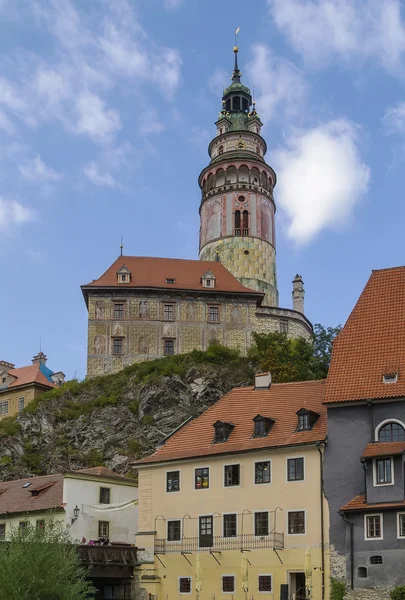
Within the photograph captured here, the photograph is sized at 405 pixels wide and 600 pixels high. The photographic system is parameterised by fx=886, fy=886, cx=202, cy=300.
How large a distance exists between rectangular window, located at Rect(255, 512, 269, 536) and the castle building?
33.4m

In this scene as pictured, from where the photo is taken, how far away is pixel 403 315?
41125mm

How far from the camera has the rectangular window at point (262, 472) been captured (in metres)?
40.5

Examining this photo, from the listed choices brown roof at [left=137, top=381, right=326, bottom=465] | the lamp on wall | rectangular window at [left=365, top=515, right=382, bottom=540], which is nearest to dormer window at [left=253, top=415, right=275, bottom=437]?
brown roof at [left=137, top=381, right=326, bottom=465]

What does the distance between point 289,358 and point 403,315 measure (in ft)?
82.6

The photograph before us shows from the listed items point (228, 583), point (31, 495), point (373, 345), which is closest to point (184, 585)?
point (228, 583)

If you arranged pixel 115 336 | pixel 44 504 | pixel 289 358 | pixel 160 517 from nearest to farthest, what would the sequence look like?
pixel 160 517
pixel 44 504
pixel 289 358
pixel 115 336

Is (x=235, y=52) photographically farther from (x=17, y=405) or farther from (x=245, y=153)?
(x=17, y=405)

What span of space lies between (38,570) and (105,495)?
13977 millimetres

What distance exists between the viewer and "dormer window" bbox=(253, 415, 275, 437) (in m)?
41.9

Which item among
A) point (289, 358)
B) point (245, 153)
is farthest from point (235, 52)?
point (289, 358)

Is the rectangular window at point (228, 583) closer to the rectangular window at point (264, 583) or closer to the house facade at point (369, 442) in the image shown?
the rectangular window at point (264, 583)

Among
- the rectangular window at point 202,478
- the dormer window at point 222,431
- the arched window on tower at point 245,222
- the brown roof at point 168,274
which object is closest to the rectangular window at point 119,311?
the brown roof at point 168,274

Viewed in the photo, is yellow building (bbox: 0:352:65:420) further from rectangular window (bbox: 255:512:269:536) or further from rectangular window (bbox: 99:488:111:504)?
rectangular window (bbox: 255:512:269:536)

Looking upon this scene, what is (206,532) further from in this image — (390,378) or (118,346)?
(118,346)
